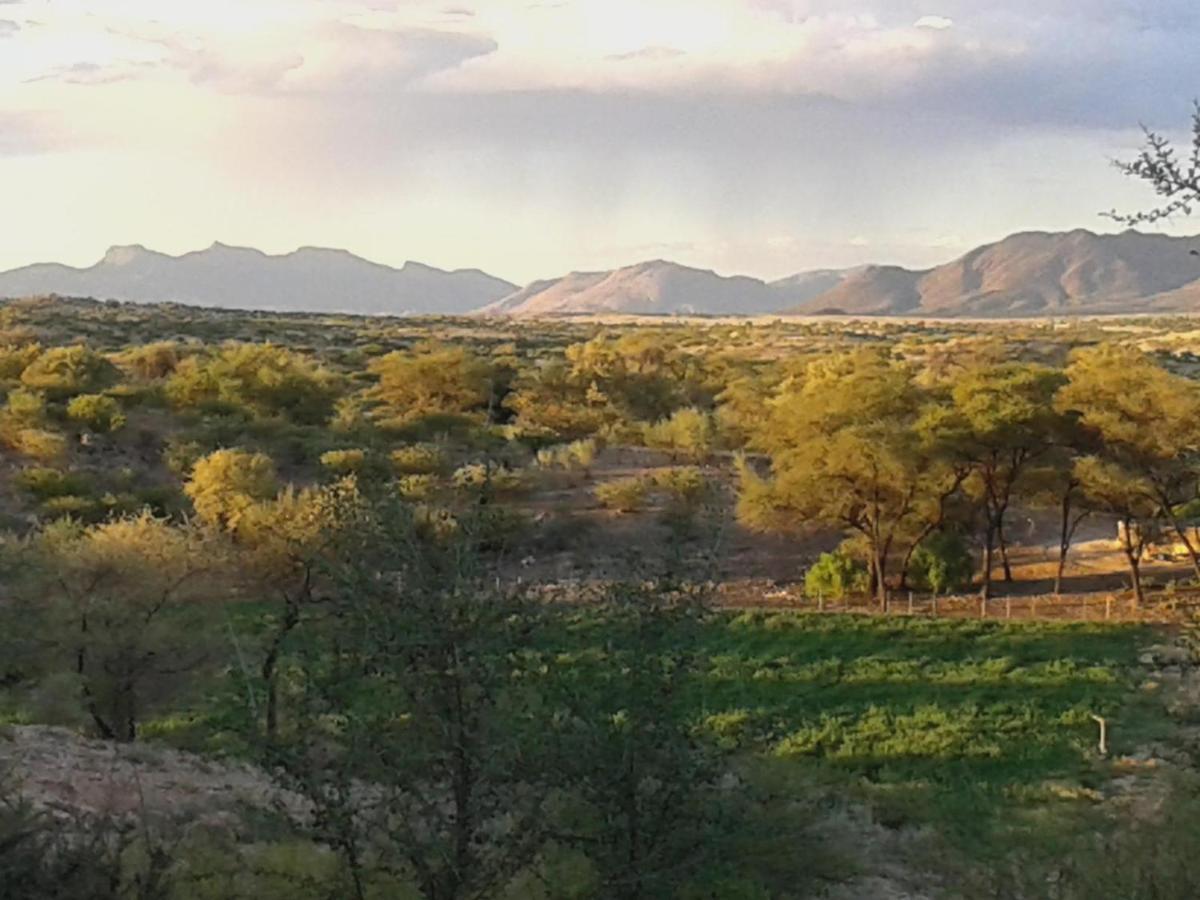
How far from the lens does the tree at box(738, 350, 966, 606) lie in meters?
28.3

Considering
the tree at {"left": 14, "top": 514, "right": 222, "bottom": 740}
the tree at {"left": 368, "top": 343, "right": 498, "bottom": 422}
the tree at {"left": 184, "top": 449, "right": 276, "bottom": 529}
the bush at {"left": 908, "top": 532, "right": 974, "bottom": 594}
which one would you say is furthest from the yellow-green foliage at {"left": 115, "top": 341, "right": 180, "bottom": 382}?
the tree at {"left": 14, "top": 514, "right": 222, "bottom": 740}

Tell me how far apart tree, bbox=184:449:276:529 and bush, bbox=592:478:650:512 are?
887 centimetres

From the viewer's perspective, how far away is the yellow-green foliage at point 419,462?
35.4 metres

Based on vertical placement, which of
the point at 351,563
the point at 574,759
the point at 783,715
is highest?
the point at 351,563

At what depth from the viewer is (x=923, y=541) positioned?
31.0 meters

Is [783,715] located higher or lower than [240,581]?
lower

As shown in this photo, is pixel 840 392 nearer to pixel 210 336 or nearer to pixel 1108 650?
pixel 1108 650

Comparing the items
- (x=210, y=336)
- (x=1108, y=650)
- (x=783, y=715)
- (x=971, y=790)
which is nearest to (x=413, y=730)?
(x=971, y=790)

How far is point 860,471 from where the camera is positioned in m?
28.3

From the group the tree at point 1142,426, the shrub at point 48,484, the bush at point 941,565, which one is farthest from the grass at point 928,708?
the shrub at point 48,484

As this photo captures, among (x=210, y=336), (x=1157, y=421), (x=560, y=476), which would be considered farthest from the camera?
(x=210, y=336)

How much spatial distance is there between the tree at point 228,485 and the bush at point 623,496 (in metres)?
8.87

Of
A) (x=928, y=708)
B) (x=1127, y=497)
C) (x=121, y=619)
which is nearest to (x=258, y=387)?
(x=121, y=619)

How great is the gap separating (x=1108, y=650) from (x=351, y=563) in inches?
747
